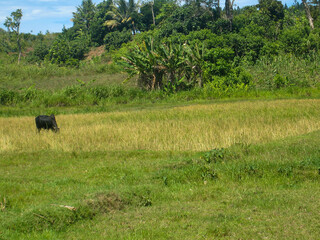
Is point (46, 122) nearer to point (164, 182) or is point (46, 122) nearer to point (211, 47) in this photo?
point (164, 182)

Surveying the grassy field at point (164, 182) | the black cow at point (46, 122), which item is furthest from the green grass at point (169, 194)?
the black cow at point (46, 122)

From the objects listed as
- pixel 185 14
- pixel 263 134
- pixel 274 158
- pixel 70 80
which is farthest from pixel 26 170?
pixel 185 14

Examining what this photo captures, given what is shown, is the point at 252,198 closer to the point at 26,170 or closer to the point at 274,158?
the point at 274,158

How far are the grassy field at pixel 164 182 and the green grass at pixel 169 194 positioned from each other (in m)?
0.01

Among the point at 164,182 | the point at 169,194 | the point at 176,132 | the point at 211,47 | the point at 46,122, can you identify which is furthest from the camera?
the point at 211,47

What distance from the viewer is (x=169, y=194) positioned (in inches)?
202

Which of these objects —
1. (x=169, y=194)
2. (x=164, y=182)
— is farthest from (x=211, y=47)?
(x=169, y=194)

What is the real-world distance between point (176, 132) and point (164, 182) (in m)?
3.69

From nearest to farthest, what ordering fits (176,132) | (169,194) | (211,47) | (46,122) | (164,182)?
(169,194), (164,182), (176,132), (46,122), (211,47)

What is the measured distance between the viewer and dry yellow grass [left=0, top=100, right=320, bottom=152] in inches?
329

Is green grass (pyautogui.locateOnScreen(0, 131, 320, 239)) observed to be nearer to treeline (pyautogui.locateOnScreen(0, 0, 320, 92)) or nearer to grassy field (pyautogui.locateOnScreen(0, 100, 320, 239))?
grassy field (pyautogui.locateOnScreen(0, 100, 320, 239))

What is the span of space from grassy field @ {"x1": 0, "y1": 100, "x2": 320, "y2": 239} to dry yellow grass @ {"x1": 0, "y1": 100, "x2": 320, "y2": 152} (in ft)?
0.09

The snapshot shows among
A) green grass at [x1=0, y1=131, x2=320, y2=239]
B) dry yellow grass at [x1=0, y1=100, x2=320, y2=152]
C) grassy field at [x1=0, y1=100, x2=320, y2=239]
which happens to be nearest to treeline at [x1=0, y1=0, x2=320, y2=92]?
dry yellow grass at [x1=0, y1=100, x2=320, y2=152]

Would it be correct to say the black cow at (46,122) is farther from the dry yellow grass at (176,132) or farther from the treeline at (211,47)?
the treeline at (211,47)
